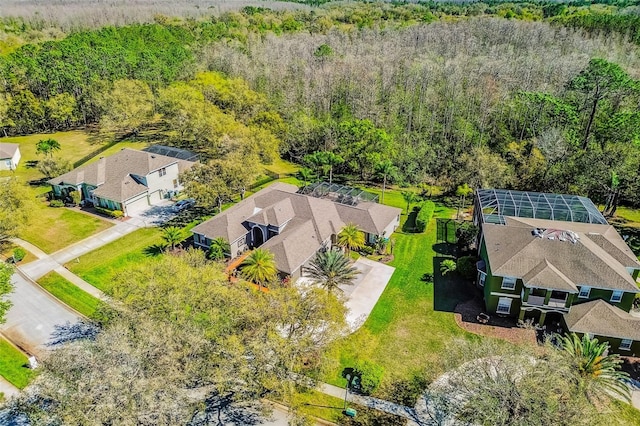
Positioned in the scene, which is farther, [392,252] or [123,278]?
[392,252]

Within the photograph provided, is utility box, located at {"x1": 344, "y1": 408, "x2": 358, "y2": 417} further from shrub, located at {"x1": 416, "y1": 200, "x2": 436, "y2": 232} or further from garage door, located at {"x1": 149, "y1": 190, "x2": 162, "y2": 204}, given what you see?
garage door, located at {"x1": 149, "y1": 190, "x2": 162, "y2": 204}

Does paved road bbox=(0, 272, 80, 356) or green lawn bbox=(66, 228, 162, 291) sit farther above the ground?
paved road bbox=(0, 272, 80, 356)

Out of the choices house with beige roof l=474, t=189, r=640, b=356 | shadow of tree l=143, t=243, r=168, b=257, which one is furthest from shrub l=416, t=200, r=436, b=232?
shadow of tree l=143, t=243, r=168, b=257

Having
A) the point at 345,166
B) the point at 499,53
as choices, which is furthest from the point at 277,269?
the point at 499,53

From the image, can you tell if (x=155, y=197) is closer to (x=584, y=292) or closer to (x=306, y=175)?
(x=306, y=175)

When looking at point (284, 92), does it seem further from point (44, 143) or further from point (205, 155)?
point (44, 143)
